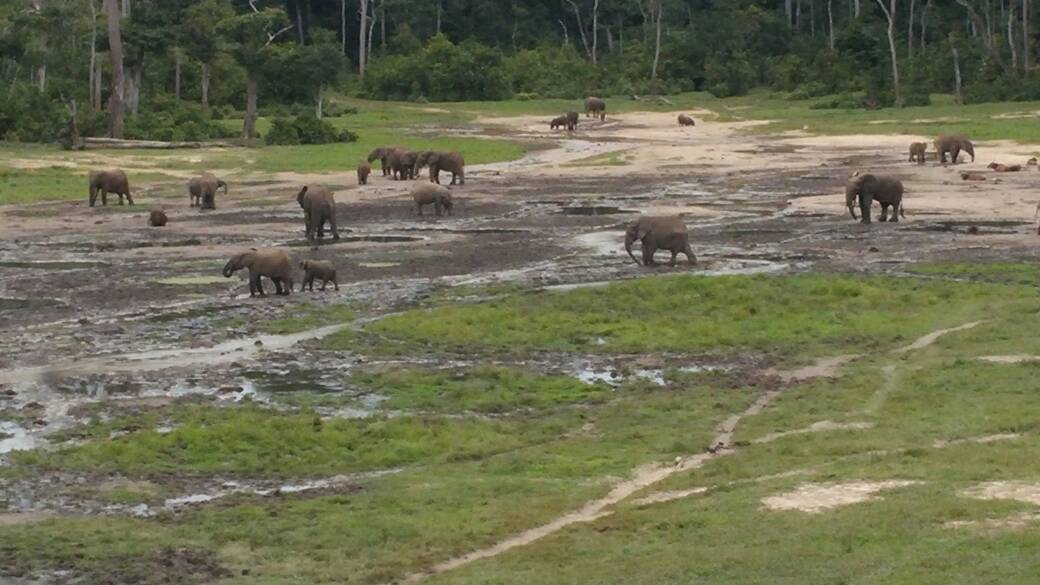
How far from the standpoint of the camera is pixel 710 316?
22750 mm

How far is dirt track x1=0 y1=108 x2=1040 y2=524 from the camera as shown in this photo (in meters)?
20.3

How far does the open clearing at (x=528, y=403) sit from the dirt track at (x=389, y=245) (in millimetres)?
112

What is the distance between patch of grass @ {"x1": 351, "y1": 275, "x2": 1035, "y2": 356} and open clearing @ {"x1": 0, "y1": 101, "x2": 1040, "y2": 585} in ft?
0.21

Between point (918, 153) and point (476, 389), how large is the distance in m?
30.6

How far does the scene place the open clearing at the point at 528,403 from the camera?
12211mm

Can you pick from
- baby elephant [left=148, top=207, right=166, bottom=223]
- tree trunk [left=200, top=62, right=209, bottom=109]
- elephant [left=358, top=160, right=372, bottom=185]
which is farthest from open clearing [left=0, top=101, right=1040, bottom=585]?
tree trunk [left=200, top=62, right=209, bottom=109]

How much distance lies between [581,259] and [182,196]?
1563 centimetres

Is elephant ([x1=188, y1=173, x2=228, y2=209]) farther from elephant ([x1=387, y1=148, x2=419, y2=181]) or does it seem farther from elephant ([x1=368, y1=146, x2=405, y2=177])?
elephant ([x1=368, y1=146, x2=405, y2=177])

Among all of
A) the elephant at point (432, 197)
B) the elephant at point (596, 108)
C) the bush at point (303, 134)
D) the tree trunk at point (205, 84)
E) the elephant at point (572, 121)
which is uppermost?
the tree trunk at point (205, 84)

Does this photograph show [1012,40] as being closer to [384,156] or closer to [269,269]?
[384,156]

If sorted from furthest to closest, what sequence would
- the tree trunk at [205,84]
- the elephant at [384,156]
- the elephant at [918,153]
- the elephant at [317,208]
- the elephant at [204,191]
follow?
1. the tree trunk at [205,84]
2. the elephant at [384,156]
3. the elephant at [918,153]
4. the elephant at [204,191]
5. the elephant at [317,208]

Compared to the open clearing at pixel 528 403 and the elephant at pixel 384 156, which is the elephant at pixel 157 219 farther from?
the elephant at pixel 384 156

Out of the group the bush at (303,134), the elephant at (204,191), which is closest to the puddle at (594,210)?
the elephant at (204,191)

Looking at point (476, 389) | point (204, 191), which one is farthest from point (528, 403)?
point (204, 191)
